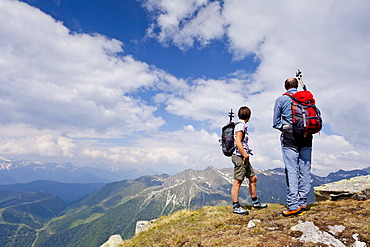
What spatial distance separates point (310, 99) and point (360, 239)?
182 inches

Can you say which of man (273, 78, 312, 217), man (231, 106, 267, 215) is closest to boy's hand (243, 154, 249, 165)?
man (231, 106, 267, 215)

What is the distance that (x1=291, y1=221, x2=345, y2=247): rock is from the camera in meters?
5.14

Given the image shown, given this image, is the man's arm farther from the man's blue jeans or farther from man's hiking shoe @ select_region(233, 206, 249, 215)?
man's hiking shoe @ select_region(233, 206, 249, 215)

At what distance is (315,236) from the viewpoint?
5469 millimetres

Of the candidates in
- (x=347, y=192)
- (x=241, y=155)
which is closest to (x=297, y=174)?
(x=241, y=155)

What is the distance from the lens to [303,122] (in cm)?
746

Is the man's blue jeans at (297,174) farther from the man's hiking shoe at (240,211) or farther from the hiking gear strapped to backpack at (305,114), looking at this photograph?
the man's hiking shoe at (240,211)

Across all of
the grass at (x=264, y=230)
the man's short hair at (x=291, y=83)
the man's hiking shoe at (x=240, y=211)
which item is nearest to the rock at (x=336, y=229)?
the grass at (x=264, y=230)

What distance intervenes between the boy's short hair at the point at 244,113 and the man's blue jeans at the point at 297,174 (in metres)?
2.09

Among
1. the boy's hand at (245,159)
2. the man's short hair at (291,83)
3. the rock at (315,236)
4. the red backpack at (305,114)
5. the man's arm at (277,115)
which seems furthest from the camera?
the boy's hand at (245,159)

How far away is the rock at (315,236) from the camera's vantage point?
514 cm

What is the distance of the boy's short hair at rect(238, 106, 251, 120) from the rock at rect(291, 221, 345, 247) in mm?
4835

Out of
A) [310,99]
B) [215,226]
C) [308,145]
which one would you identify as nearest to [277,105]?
[310,99]

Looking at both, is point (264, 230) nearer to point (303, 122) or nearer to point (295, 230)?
point (295, 230)
